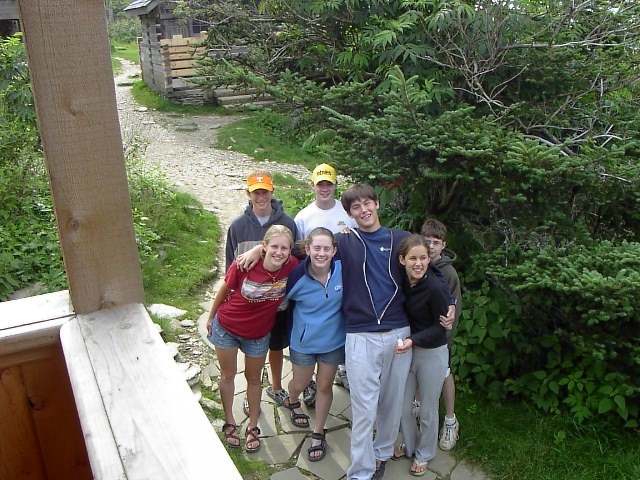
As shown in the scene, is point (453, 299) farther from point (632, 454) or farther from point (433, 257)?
point (632, 454)

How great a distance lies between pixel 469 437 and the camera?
12.8 feet

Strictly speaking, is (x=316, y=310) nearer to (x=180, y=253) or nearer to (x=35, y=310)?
(x=35, y=310)

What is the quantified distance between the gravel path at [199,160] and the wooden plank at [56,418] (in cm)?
508

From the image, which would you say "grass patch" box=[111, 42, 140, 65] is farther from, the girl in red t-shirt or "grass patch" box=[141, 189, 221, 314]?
the girl in red t-shirt

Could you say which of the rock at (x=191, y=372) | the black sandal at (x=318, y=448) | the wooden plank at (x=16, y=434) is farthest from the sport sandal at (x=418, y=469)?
the wooden plank at (x=16, y=434)

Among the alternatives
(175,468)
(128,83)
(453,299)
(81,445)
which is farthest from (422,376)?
(128,83)

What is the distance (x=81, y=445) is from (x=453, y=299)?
2.08 metres

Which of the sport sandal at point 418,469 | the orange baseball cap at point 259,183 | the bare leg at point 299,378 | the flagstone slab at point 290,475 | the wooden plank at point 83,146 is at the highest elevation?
the wooden plank at point 83,146

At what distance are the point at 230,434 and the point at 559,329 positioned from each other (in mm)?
2175

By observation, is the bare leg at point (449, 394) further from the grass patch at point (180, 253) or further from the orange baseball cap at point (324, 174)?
the grass patch at point (180, 253)

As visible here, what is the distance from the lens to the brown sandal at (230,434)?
383cm

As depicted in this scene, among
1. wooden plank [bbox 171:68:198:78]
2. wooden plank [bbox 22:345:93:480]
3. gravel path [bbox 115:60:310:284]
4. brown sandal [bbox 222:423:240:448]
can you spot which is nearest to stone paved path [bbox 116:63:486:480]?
gravel path [bbox 115:60:310:284]

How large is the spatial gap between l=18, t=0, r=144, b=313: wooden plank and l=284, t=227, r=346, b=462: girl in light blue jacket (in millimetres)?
1678

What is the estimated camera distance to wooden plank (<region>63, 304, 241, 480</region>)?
109 centimetres
